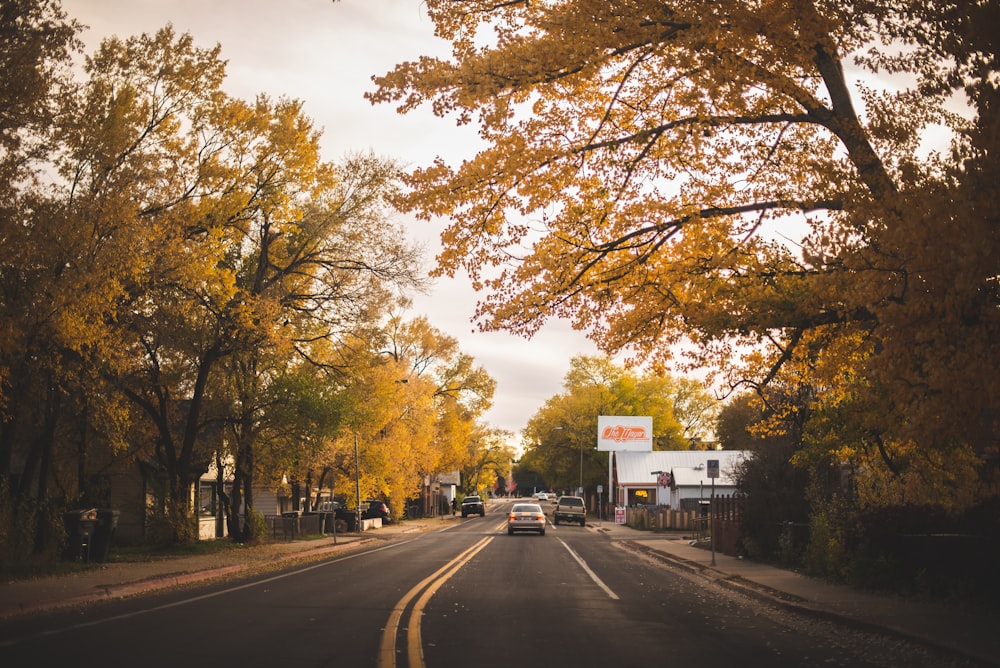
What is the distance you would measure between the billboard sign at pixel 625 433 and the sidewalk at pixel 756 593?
53.3 m

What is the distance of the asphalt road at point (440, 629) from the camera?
30.2ft

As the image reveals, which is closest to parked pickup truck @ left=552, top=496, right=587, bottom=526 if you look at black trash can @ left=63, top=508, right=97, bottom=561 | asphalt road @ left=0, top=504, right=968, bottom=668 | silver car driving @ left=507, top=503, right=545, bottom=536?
silver car driving @ left=507, top=503, right=545, bottom=536

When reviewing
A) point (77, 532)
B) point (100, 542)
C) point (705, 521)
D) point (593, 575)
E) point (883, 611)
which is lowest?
point (705, 521)

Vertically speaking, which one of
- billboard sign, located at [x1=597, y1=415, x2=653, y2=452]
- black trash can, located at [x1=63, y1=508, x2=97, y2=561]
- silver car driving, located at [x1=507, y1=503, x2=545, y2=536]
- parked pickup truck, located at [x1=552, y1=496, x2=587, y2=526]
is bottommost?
parked pickup truck, located at [x1=552, y1=496, x2=587, y2=526]

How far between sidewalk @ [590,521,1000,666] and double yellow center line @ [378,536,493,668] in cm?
569

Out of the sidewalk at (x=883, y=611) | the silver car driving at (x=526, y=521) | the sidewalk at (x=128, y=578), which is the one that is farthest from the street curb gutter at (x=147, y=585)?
the silver car driving at (x=526, y=521)

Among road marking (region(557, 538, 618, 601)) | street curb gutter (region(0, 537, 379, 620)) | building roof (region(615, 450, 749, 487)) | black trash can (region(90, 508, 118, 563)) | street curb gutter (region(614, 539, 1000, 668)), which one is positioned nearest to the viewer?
street curb gutter (region(614, 539, 1000, 668))

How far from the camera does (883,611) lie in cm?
1290

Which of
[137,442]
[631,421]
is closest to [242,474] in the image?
[137,442]

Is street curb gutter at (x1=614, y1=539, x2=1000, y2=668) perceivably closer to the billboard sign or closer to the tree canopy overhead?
the tree canopy overhead

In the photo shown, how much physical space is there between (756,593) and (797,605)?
270 centimetres

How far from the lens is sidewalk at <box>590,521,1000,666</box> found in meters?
10.1

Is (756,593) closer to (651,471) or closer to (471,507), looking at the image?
(651,471)

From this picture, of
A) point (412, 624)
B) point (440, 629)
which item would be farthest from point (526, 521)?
point (440, 629)
